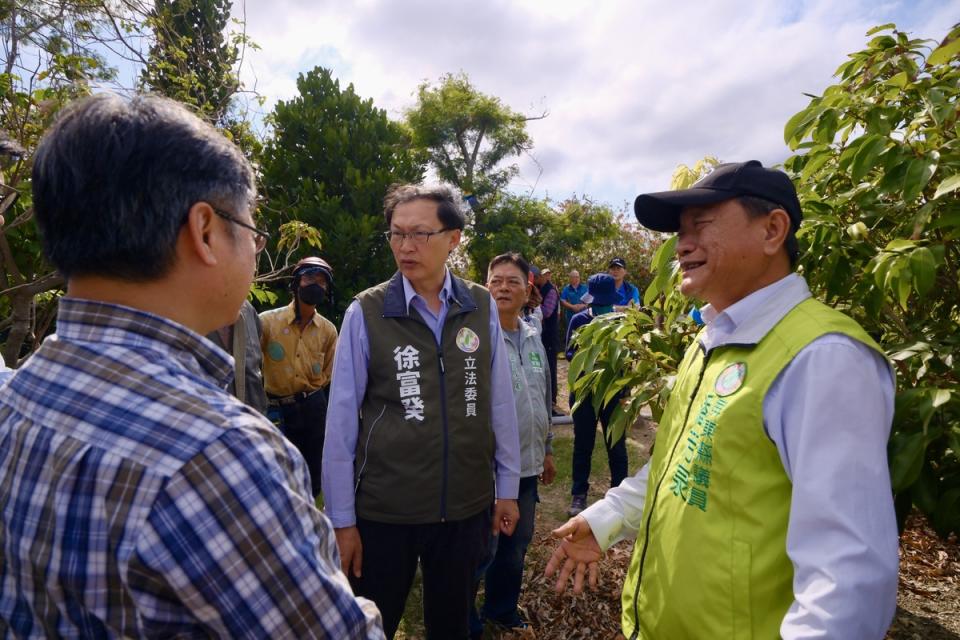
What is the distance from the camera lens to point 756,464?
130cm

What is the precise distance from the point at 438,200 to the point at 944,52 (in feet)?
5.98

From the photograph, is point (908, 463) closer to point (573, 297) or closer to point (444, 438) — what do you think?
point (444, 438)

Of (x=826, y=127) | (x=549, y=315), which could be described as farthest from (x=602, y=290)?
(x=826, y=127)

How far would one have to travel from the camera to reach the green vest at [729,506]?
4.20 feet

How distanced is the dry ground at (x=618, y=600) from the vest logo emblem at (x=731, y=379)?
2063mm

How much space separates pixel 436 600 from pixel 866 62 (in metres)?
2.63

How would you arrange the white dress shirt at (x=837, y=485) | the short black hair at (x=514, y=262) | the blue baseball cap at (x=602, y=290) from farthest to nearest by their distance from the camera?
the blue baseball cap at (x=602, y=290)
the short black hair at (x=514, y=262)
the white dress shirt at (x=837, y=485)

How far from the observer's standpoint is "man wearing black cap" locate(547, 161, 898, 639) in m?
1.12

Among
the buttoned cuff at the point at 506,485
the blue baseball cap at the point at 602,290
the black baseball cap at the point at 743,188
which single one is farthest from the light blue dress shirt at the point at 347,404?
the blue baseball cap at the point at 602,290

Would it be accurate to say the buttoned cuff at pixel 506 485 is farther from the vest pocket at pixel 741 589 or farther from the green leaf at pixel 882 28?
the green leaf at pixel 882 28

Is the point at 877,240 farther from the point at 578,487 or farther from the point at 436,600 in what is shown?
the point at 578,487

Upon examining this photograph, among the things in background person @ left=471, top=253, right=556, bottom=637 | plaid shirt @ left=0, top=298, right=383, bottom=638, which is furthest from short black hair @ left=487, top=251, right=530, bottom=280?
plaid shirt @ left=0, top=298, right=383, bottom=638

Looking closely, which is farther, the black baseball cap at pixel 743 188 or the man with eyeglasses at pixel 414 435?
the man with eyeglasses at pixel 414 435

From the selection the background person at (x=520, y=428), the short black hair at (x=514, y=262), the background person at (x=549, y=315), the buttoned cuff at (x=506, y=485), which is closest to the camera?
the buttoned cuff at (x=506, y=485)
